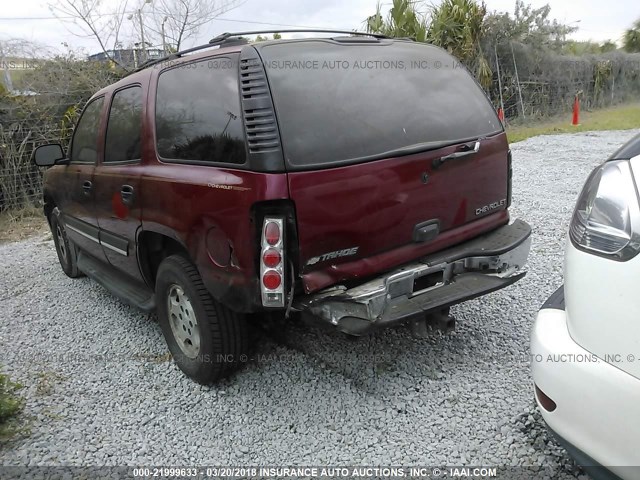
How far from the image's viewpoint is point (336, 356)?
3275mm

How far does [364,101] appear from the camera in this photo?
2715mm

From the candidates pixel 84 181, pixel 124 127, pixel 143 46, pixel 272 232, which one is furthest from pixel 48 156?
pixel 143 46

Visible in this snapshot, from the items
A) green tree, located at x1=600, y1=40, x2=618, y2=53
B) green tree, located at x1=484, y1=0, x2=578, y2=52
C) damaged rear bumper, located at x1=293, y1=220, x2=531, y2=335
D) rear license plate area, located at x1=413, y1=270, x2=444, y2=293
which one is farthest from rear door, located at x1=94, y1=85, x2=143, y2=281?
green tree, located at x1=600, y1=40, x2=618, y2=53

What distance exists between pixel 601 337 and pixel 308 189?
4.37 ft

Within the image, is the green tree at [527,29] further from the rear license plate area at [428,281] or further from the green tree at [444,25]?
the rear license plate area at [428,281]

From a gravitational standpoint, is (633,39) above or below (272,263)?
above

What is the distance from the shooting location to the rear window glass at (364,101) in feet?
8.20

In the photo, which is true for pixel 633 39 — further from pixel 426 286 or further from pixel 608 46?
pixel 426 286

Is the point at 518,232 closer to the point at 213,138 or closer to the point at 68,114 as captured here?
the point at 213,138

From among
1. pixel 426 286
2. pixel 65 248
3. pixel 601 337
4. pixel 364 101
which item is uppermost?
pixel 364 101

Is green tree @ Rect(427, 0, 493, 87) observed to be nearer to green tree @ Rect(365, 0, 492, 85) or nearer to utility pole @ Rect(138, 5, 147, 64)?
green tree @ Rect(365, 0, 492, 85)

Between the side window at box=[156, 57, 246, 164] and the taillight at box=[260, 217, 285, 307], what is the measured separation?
37cm

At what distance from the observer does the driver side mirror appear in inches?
170

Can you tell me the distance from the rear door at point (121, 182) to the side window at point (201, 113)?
292 millimetres
